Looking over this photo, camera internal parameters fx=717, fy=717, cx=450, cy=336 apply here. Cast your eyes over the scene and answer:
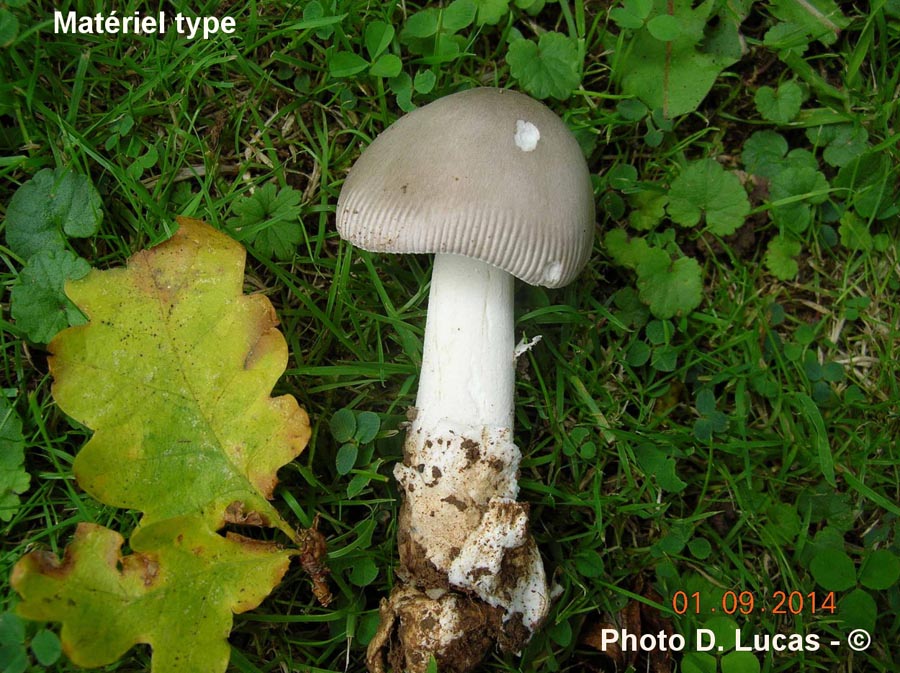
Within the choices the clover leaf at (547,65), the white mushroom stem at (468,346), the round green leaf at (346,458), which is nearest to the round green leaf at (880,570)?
the white mushroom stem at (468,346)

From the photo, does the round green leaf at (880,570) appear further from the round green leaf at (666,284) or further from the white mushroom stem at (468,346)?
the white mushroom stem at (468,346)

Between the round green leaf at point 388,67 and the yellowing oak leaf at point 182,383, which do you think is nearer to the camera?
the yellowing oak leaf at point 182,383

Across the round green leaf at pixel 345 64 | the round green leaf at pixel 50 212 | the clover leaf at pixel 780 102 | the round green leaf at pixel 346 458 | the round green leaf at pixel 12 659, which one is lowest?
the round green leaf at pixel 12 659

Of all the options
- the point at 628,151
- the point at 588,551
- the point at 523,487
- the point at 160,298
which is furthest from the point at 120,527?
the point at 628,151

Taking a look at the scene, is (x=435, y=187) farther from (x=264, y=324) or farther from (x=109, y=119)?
(x=109, y=119)

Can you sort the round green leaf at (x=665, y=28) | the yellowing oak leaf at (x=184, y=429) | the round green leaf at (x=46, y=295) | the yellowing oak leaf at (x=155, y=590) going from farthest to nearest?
the round green leaf at (x=665, y=28), the round green leaf at (x=46, y=295), the yellowing oak leaf at (x=184, y=429), the yellowing oak leaf at (x=155, y=590)

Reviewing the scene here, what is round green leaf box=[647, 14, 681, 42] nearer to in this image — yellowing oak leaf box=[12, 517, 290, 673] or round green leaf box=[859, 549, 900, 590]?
round green leaf box=[859, 549, 900, 590]

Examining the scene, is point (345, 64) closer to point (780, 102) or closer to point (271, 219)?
point (271, 219)

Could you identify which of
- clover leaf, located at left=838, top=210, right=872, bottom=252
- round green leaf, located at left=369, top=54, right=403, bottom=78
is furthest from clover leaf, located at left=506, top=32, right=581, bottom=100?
clover leaf, located at left=838, top=210, right=872, bottom=252
